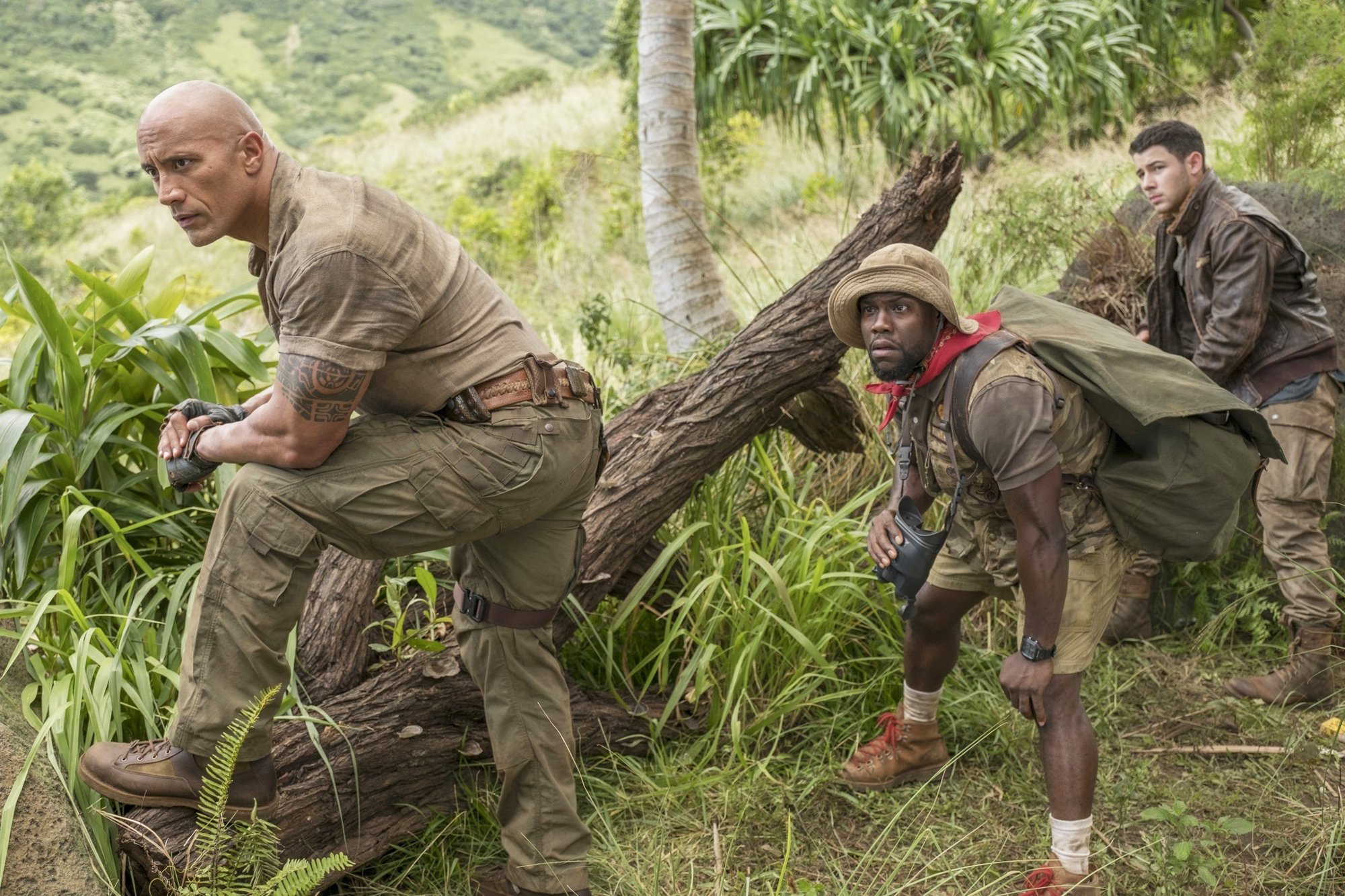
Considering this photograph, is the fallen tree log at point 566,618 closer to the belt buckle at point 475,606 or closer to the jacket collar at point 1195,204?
the belt buckle at point 475,606

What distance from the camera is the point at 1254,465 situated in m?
2.96

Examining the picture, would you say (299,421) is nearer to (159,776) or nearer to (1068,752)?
(159,776)

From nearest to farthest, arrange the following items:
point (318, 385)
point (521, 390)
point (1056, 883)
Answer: point (318, 385)
point (521, 390)
point (1056, 883)

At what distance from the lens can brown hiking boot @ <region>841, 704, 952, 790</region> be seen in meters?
3.51

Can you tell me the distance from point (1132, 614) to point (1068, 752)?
204 cm

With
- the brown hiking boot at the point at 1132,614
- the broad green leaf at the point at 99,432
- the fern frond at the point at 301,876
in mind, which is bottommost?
the brown hiking boot at the point at 1132,614

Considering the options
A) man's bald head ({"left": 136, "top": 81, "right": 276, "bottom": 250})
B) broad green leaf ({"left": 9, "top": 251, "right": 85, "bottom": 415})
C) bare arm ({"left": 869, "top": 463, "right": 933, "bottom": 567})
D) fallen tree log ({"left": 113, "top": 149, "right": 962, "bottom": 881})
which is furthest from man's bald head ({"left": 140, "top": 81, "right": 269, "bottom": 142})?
bare arm ({"left": 869, "top": 463, "right": 933, "bottom": 567})

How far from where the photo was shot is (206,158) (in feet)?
7.95

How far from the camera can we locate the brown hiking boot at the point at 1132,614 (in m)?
4.61

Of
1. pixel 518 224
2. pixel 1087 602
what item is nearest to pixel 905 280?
pixel 1087 602

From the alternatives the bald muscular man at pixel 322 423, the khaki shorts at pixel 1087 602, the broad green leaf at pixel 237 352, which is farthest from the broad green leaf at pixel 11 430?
the khaki shorts at pixel 1087 602

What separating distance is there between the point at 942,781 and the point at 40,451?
3.13 m

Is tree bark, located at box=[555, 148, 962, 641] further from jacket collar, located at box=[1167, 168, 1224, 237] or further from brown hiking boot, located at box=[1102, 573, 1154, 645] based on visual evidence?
brown hiking boot, located at box=[1102, 573, 1154, 645]

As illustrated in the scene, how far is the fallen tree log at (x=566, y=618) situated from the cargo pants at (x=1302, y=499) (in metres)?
→ 1.56
